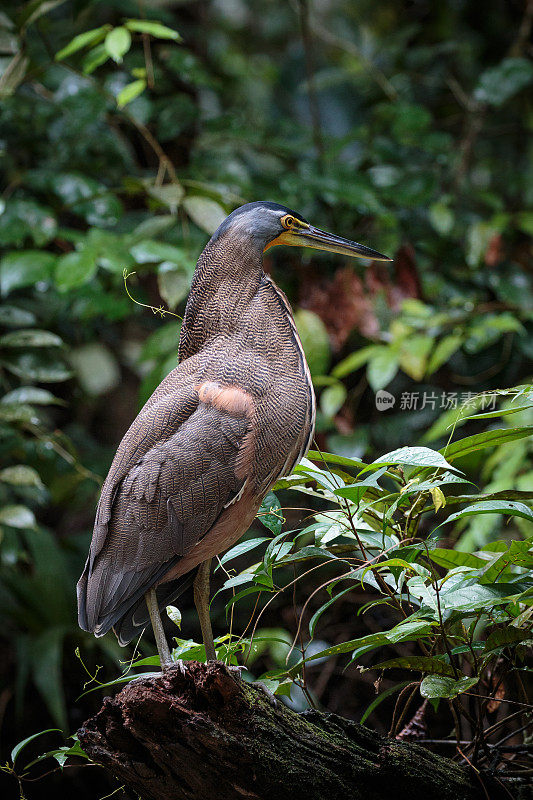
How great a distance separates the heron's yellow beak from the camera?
153 cm

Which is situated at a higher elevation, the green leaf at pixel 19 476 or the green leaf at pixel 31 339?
the green leaf at pixel 31 339

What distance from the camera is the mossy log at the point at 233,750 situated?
1.16 m

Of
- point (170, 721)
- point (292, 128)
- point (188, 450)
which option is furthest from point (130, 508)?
point (292, 128)

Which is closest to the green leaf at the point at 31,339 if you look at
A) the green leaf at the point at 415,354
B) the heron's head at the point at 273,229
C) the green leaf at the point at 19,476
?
the green leaf at the point at 19,476

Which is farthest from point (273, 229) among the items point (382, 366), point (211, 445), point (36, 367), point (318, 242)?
point (36, 367)

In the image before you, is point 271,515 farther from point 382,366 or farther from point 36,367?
point 36,367

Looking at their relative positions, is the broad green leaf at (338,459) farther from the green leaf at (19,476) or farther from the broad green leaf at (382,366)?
the green leaf at (19,476)

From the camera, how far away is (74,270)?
7.92ft

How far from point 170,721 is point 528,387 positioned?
0.77m

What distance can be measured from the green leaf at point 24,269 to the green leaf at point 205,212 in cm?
52

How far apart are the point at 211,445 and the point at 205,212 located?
3.80 feet

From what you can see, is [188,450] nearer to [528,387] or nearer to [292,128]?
[528,387]

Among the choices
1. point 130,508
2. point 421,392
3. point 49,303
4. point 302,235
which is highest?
point 302,235

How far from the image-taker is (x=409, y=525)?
4.79ft
